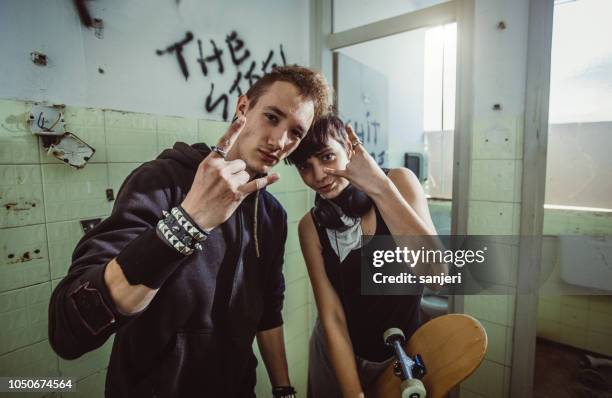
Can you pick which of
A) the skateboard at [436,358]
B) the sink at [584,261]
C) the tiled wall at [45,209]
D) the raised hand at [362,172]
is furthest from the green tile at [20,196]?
the sink at [584,261]

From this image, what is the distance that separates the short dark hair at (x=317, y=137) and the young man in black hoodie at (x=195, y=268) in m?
0.06

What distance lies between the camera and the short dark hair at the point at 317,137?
4.38 feet

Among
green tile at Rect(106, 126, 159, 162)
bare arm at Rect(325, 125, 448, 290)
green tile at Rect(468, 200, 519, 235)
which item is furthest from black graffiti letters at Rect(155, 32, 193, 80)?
green tile at Rect(468, 200, 519, 235)

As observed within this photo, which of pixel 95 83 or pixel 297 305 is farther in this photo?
pixel 297 305

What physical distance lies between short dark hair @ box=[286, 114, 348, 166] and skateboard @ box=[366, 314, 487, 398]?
823 millimetres

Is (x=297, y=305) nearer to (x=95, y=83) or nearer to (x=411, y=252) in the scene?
(x=411, y=252)

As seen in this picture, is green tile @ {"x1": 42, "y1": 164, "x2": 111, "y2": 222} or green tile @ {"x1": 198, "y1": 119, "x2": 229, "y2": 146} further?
green tile @ {"x1": 198, "y1": 119, "x2": 229, "y2": 146}

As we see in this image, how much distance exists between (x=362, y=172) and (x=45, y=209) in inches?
48.0

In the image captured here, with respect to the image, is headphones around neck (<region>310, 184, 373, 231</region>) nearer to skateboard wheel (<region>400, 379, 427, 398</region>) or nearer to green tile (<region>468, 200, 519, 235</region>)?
skateboard wheel (<region>400, 379, 427, 398</region>)

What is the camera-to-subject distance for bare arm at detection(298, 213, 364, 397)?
52.8 inches

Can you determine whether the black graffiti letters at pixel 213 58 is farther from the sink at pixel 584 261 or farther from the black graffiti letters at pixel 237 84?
the sink at pixel 584 261

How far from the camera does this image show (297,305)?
2350 mm

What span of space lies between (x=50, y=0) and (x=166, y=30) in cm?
44

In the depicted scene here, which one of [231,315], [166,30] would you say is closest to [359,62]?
[166,30]
